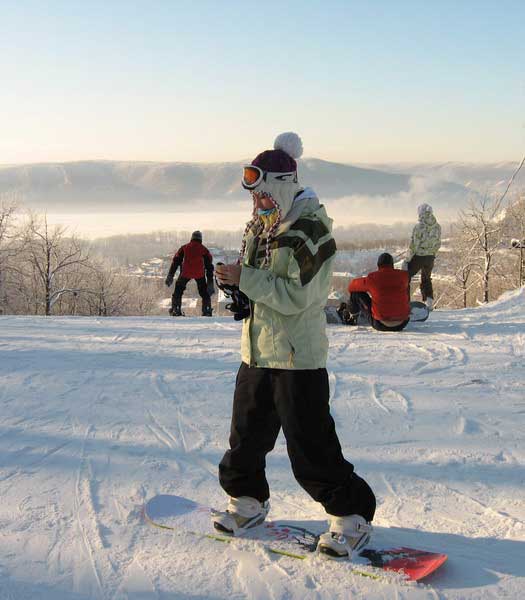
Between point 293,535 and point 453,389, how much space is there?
3.10 metres

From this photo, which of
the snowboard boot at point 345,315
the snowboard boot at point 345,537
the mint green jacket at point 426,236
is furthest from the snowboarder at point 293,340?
the mint green jacket at point 426,236

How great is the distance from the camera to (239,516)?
279 cm

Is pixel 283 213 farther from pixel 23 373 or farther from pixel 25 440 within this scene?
pixel 23 373

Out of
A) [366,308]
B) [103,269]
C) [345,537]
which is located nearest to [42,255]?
[103,269]

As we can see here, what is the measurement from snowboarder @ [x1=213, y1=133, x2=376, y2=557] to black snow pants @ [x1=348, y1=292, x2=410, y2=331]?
567cm

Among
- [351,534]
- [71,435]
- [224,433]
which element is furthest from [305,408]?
[71,435]

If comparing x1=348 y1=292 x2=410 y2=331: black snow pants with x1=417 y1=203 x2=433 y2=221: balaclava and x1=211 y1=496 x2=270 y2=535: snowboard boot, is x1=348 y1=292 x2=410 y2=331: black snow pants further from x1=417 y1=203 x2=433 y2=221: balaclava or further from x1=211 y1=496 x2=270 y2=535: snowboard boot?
x1=211 y1=496 x2=270 y2=535: snowboard boot

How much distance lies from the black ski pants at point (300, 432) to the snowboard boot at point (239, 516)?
0.53ft

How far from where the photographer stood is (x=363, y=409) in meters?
4.83

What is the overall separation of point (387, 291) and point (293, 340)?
5493mm

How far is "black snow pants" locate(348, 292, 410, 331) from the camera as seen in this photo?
8.16 m

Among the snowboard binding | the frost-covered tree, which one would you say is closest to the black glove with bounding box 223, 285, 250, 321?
the snowboard binding

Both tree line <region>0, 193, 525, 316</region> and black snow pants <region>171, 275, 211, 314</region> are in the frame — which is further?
tree line <region>0, 193, 525, 316</region>

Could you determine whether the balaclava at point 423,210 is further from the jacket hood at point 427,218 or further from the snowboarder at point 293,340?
the snowboarder at point 293,340
